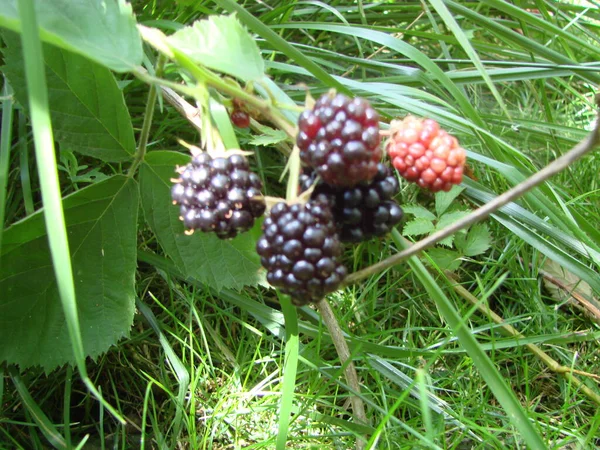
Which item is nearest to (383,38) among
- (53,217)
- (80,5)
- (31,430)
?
(80,5)

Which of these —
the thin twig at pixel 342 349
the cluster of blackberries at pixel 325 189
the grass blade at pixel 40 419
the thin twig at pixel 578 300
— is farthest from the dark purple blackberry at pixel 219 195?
the thin twig at pixel 578 300

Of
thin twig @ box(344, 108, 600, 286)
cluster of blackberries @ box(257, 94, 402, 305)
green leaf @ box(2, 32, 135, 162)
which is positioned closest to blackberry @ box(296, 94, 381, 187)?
cluster of blackberries @ box(257, 94, 402, 305)

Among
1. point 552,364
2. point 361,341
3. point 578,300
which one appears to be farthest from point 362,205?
point 578,300

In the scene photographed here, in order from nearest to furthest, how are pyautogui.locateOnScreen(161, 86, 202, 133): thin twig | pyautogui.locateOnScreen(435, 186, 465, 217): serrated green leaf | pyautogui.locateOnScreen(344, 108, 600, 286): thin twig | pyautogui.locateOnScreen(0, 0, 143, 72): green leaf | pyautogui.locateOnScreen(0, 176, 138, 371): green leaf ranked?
1. pyautogui.locateOnScreen(344, 108, 600, 286): thin twig
2. pyautogui.locateOnScreen(0, 0, 143, 72): green leaf
3. pyautogui.locateOnScreen(161, 86, 202, 133): thin twig
4. pyautogui.locateOnScreen(0, 176, 138, 371): green leaf
5. pyautogui.locateOnScreen(435, 186, 465, 217): serrated green leaf

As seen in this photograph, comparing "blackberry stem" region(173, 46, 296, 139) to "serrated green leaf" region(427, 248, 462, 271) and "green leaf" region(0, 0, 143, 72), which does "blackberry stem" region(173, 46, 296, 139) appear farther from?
"serrated green leaf" region(427, 248, 462, 271)

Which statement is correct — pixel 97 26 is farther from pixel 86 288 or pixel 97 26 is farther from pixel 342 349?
pixel 342 349

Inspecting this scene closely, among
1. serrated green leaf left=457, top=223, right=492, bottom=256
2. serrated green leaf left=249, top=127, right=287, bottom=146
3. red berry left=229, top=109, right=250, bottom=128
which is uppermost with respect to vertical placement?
red berry left=229, top=109, right=250, bottom=128

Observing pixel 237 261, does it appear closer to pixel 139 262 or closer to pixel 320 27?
pixel 139 262
